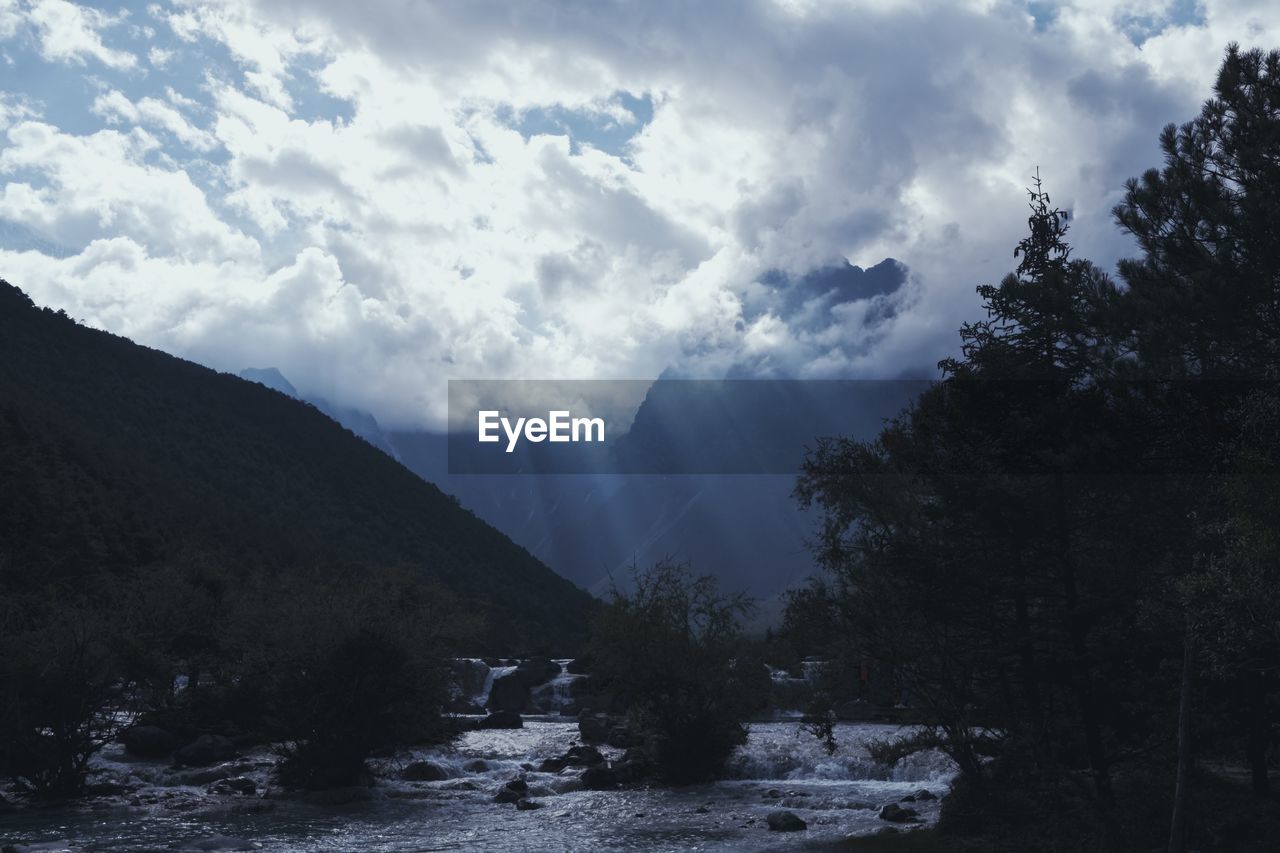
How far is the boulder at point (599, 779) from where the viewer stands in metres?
37.0

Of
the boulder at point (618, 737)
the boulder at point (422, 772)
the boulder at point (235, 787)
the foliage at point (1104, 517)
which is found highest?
the foliage at point (1104, 517)

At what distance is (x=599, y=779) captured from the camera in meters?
37.3

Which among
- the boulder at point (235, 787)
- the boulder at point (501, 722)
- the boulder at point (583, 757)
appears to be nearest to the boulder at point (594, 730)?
the boulder at point (583, 757)

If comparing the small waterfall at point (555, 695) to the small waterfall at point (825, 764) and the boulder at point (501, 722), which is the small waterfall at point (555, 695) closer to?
the boulder at point (501, 722)

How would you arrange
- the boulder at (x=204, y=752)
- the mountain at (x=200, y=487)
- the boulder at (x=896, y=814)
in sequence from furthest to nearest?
the mountain at (x=200, y=487)
the boulder at (x=204, y=752)
the boulder at (x=896, y=814)

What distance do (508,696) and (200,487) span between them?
110 feet

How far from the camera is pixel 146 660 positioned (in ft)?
109

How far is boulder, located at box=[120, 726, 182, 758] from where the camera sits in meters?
40.2

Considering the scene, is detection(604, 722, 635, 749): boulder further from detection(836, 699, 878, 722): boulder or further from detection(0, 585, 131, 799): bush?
detection(0, 585, 131, 799): bush

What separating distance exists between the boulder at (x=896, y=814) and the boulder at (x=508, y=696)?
142 ft

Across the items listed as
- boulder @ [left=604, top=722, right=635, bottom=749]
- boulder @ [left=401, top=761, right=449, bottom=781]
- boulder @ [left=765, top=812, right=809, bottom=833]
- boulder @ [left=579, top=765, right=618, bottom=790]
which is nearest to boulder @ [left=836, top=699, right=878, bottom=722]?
boulder @ [left=604, top=722, right=635, bottom=749]

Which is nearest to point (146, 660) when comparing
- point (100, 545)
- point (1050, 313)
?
point (1050, 313)

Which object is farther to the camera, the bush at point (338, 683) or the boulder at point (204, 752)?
the boulder at point (204, 752)

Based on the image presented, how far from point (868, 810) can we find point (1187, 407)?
1751 cm
